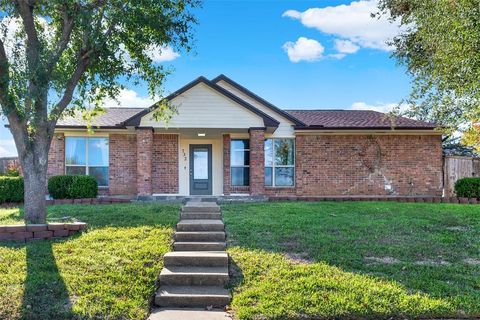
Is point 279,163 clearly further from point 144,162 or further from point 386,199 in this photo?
point 144,162

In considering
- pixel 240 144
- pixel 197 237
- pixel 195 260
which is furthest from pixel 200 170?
pixel 195 260

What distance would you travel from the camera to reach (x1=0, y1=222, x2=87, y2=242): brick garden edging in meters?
8.03

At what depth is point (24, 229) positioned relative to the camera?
A: 26.4 ft

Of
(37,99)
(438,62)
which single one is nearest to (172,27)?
(37,99)

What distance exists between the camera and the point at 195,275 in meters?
6.60

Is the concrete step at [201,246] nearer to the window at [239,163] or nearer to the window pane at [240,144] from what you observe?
the window at [239,163]

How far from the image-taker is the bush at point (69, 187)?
1384 centimetres

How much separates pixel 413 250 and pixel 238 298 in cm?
381

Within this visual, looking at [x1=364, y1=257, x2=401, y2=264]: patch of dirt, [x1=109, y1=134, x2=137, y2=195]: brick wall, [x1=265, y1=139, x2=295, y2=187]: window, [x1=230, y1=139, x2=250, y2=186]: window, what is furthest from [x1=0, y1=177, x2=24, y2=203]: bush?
[x1=364, y1=257, x2=401, y2=264]: patch of dirt

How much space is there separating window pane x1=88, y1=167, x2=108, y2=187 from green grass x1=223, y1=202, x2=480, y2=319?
317 inches

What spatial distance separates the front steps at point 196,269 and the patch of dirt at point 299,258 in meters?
1.16

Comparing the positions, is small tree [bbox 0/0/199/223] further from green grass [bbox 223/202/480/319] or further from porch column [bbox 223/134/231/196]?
porch column [bbox 223/134/231/196]

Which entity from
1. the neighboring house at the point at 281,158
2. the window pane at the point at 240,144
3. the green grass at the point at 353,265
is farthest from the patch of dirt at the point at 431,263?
the window pane at the point at 240,144

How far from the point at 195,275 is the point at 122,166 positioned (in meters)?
10.8
